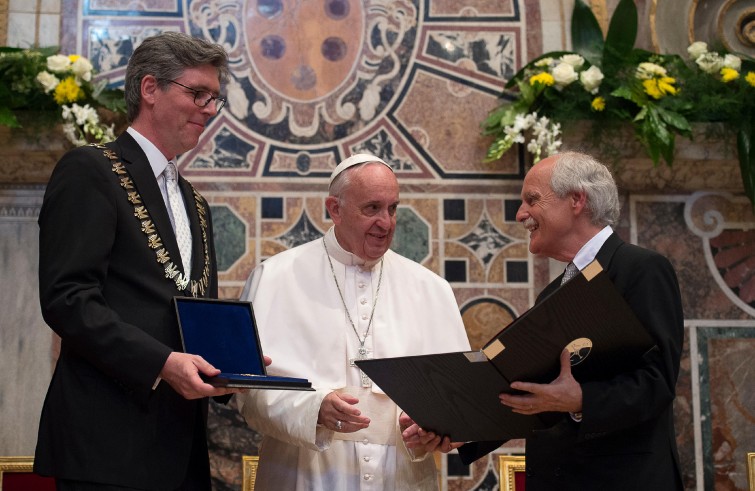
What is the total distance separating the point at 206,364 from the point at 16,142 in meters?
2.71

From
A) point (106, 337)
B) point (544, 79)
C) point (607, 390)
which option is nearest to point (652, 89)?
point (544, 79)

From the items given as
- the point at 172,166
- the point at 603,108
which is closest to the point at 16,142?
the point at 172,166

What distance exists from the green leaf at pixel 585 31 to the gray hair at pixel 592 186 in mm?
2101

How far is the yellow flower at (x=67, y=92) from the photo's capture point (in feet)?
16.6

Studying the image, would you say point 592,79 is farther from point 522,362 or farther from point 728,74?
point 522,362

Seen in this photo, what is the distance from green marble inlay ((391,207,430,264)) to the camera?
543 cm

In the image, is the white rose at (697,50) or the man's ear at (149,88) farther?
the white rose at (697,50)

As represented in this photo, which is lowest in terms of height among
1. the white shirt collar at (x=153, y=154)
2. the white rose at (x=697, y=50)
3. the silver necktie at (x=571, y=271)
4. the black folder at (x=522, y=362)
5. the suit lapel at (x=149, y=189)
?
the black folder at (x=522, y=362)

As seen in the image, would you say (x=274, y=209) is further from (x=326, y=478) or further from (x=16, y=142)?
(x=326, y=478)

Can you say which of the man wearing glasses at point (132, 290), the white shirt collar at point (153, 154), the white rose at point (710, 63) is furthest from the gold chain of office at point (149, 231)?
the white rose at point (710, 63)

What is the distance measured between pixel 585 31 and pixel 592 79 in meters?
0.48

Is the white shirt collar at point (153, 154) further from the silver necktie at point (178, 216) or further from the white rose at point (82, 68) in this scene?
the white rose at point (82, 68)

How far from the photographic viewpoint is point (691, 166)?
542 cm

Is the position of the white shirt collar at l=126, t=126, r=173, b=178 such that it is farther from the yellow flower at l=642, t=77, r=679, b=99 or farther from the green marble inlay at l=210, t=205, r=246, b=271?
the yellow flower at l=642, t=77, r=679, b=99
